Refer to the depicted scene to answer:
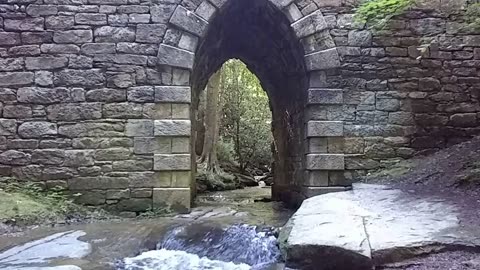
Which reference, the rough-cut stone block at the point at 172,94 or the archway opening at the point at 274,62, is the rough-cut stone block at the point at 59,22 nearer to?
the rough-cut stone block at the point at 172,94

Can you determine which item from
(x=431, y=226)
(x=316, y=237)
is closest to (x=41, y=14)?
(x=316, y=237)

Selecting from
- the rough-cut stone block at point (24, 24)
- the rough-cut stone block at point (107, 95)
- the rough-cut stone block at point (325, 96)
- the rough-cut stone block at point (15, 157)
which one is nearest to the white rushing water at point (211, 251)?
the rough-cut stone block at point (107, 95)

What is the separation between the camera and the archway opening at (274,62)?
770 cm

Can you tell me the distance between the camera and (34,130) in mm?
6613

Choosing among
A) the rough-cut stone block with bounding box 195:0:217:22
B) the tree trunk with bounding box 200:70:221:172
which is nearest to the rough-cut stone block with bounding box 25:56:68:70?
the rough-cut stone block with bounding box 195:0:217:22

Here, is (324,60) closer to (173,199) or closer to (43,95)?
(173,199)

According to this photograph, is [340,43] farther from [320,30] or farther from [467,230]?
[467,230]

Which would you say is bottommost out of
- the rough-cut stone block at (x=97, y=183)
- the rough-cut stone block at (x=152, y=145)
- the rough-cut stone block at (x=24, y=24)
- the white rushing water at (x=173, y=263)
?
the white rushing water at (x=173, y=263)

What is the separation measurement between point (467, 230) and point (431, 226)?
0.86 feet

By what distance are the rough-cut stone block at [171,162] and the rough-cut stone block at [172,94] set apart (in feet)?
2.63

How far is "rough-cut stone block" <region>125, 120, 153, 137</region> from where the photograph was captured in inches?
262

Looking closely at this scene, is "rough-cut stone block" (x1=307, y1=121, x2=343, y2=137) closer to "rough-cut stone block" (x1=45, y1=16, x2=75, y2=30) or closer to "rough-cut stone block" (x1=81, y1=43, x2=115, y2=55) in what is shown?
"rough-cut stone block" (x1=81, y1=43, x2=115, y2=55)

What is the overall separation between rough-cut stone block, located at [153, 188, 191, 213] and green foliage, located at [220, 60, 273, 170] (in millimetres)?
9985

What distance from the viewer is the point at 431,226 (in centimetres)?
371
